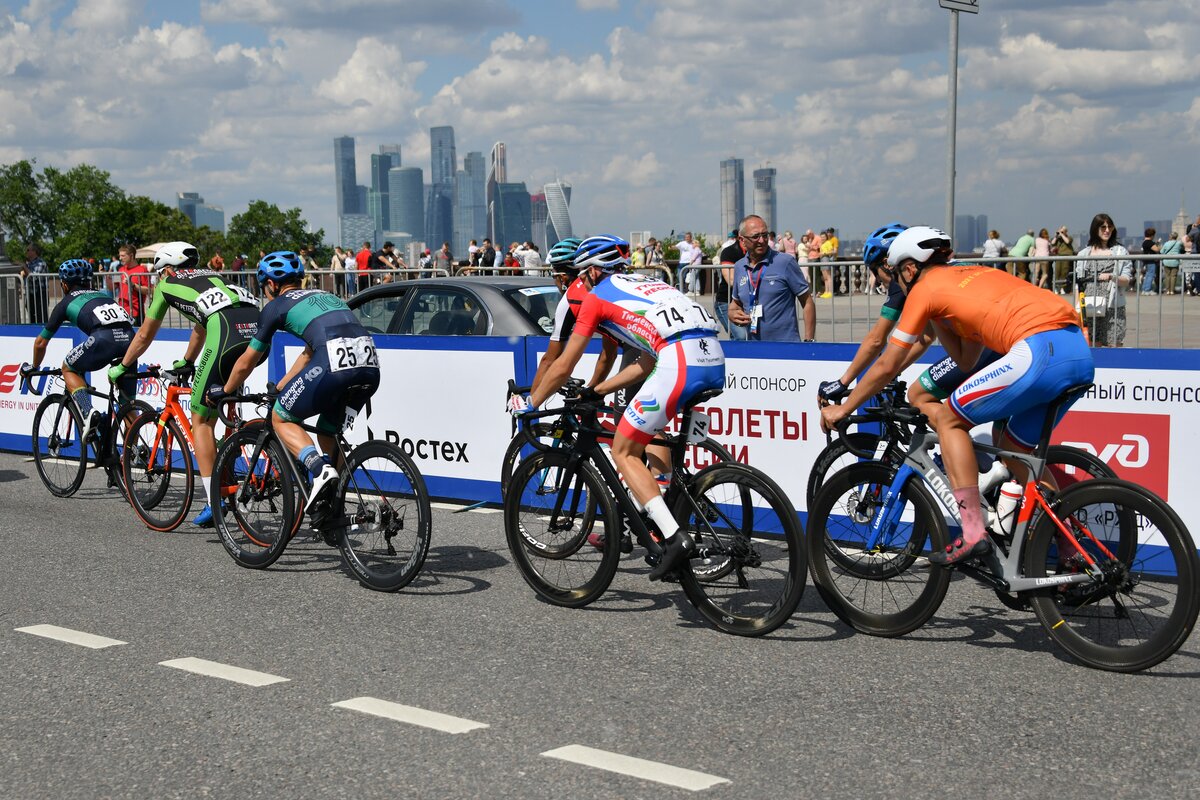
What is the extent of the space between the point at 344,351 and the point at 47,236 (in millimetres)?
155731

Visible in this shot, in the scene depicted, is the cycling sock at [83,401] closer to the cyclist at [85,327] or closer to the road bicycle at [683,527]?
the cyclist at [85,327]

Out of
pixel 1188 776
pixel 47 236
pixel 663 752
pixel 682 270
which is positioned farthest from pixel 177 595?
pixel 47 236

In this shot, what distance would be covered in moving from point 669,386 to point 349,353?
7.00 ft

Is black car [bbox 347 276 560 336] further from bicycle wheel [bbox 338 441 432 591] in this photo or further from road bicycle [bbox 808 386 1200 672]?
road bicycle [bbox 808 386 1200 672]

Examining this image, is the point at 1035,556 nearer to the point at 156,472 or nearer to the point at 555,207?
the point at 156,472

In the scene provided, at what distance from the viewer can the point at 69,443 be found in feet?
37.6

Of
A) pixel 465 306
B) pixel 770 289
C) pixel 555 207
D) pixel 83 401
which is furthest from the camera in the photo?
pixel 555 207

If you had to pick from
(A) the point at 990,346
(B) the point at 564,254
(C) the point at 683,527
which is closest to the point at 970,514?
(A) the point at 990,346

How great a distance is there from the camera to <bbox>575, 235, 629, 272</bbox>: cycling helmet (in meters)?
7.11

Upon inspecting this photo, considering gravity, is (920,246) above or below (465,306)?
above

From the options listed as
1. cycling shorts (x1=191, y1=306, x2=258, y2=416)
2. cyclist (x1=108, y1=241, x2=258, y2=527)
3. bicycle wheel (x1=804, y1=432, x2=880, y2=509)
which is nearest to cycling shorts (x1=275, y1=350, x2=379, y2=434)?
cyclist (x1=108, y1=241, x2=258, y2=527)

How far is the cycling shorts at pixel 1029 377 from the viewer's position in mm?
5992

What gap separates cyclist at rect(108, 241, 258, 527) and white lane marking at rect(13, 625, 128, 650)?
2.01 meters

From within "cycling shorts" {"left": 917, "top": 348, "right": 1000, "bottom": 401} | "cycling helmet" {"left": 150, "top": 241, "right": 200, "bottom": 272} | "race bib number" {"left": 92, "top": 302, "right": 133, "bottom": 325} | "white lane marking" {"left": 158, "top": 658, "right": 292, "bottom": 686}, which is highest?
"cycling helmet" {"left": 150, "top": 241, "right": 200, "bottom": 272}
